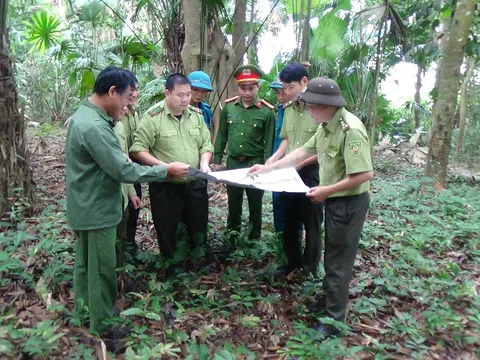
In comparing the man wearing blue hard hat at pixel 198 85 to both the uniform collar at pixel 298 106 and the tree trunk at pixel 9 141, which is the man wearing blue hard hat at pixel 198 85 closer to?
the uniform collar at pixel 298 106

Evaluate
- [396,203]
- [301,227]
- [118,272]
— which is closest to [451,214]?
[396,203]

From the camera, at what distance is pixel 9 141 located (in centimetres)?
434

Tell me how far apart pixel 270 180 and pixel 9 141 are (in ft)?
9.23

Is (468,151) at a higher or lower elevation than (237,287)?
higher

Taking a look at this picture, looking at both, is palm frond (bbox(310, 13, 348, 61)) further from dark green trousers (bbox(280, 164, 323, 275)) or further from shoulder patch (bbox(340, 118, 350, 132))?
shoulder patch (bbox(340, 118, 350, 132))

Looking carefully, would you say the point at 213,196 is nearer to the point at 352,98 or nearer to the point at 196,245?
the point at 196,245

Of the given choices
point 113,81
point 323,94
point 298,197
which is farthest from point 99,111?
point 298,197

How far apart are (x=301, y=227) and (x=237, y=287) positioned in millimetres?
817

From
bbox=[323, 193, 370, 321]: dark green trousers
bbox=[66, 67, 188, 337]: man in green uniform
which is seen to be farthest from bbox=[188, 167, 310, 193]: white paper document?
bbox=[66, 67, 188, 337]: man in green uniform

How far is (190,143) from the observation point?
3.67 meters

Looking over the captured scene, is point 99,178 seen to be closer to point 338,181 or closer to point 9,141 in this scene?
point 338,181

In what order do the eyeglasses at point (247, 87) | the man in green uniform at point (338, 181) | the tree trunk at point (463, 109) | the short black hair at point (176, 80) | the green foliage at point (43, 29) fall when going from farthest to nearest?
the tree trunk at point (463, 109), the green foliage at point (43, 29), the eyeglasses at point (247, 87), the short black hair at point (176, 80), the man in green uniform at point (338, 181)

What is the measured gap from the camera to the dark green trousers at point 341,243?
293 cm

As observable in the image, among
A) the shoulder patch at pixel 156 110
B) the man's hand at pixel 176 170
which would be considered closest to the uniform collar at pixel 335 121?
the man's hand at pixel 176 170
